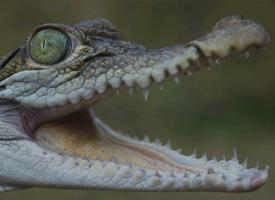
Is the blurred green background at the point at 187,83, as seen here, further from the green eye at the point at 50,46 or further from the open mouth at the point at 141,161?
the green eye at the point at 50,46

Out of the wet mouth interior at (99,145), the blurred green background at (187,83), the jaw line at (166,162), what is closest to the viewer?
the jaw line at (166,162)

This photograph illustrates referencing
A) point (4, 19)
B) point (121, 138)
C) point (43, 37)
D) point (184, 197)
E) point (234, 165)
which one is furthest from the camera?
point (4, 19)

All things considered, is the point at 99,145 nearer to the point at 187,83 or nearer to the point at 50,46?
the point at 50,46

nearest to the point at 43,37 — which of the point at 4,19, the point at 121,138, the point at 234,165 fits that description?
the point at 121,138

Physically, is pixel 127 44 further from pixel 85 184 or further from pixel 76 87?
pixel 85 184

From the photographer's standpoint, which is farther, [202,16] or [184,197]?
[202,16]

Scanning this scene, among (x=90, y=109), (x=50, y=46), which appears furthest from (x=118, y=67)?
(x=90, y=109)

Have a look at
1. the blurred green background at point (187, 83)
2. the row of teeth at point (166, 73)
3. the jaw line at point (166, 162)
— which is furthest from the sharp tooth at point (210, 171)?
the blurred green background at point (187, 83)

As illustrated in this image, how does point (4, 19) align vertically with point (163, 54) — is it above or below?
above
